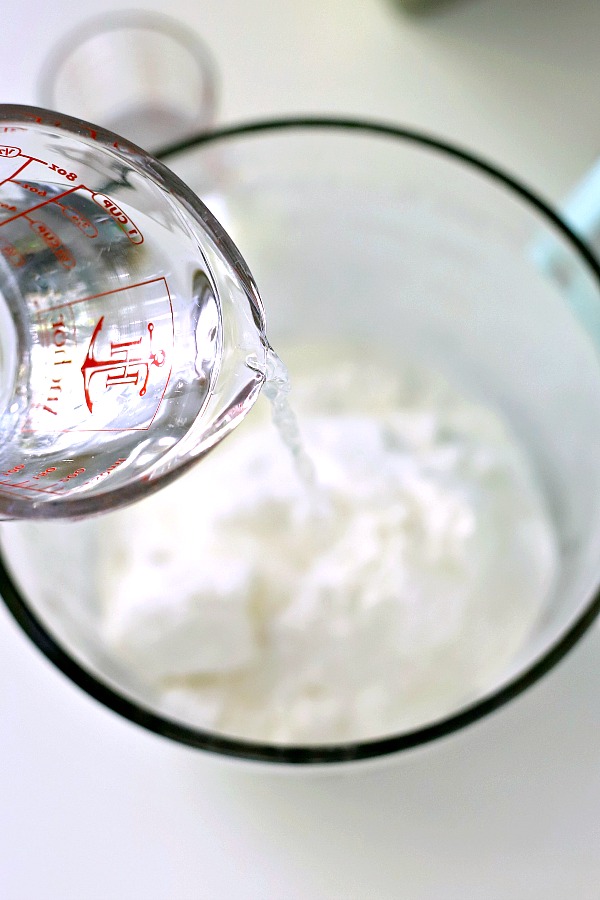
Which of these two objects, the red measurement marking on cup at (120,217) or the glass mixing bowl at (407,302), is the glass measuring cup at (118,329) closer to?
the red measurement marking on cup at (120,217)

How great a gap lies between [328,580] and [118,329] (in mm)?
341

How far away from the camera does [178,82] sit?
95cm

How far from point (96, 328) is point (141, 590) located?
1.00ft

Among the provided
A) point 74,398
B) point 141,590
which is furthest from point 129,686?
point 74,398

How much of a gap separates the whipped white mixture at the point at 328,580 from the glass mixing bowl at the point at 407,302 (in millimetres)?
13

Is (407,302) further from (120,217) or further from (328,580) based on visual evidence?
(120,217)

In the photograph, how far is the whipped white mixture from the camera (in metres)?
0.75

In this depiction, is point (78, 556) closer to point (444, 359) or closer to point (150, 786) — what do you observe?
point (150, 786)

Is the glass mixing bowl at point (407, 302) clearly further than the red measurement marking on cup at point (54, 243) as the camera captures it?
Yes

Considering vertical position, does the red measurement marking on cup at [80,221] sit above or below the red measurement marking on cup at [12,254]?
below

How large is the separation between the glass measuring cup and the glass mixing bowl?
0.17 metres

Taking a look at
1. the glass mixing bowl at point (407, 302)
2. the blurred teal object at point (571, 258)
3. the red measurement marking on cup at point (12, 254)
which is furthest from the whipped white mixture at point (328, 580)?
the red measurement marking on cup at point (12, 254)

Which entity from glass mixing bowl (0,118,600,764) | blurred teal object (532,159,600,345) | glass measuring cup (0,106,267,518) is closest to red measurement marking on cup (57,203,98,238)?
glass measuring cup (0,106,267,518)

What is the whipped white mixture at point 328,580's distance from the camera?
0.75 metres
